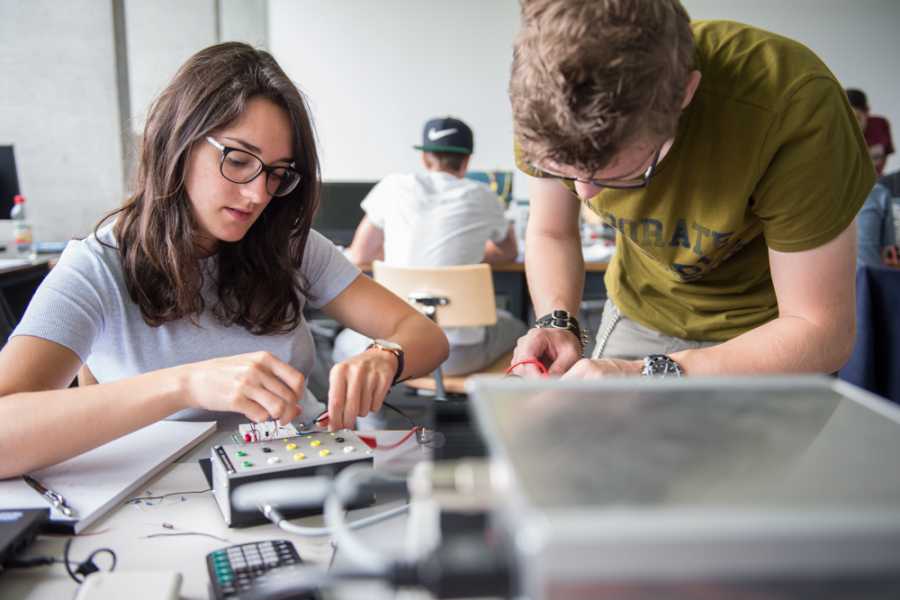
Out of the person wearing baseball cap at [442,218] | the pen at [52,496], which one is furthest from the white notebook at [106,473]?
the person wearing baseball cap at [442,218]

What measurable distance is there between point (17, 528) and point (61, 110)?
10.8 ft

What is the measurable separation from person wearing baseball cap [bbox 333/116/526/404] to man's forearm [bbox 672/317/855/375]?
1584mm

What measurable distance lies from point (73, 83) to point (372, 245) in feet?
5.70

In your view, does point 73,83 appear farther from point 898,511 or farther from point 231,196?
point 898,511

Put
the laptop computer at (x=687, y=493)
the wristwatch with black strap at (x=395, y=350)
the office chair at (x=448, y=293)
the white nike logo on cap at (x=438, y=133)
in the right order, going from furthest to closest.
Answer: the white nike logo on cap at (x=438, y=133) → the office chair at (x=448, y=293) → the wristwatch with black strap at (x=395, y=350) → the laptop computer at (x=687, y=493)

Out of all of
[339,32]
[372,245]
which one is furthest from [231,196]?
[339,32]

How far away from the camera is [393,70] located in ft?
19.0

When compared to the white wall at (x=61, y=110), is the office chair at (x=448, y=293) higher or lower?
lower

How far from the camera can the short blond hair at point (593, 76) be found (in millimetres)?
766

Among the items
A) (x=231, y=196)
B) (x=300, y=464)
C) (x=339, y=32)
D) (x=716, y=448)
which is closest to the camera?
(x=716, y=448)

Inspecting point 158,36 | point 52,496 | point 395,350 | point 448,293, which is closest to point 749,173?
point 395,350

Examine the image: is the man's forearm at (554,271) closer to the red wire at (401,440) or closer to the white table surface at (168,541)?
the red wire at (401,440)

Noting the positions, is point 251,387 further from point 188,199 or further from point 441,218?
point 441,218

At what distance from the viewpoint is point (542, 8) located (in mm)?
817
